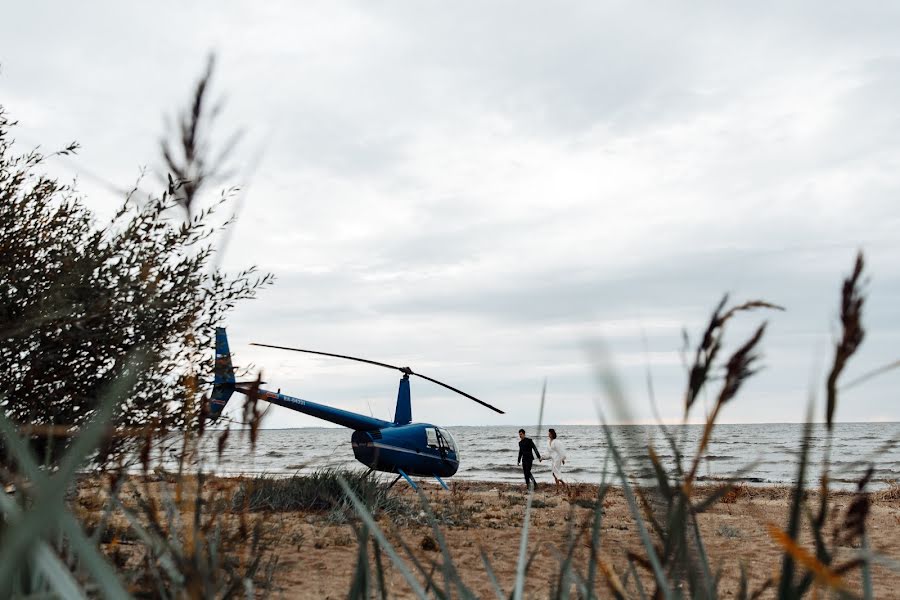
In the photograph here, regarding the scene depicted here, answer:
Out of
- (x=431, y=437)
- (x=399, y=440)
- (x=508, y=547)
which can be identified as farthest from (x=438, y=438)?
(x=508, y=547)

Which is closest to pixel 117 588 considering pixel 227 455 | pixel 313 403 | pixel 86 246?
pixel 227 455

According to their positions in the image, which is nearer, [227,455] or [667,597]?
[667,597]

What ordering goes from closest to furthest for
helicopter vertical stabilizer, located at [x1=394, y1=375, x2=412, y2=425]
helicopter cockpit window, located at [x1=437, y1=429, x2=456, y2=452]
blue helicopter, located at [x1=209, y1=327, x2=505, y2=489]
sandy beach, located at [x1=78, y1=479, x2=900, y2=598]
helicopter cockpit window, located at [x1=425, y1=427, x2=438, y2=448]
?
sandy beach, located at [x1=78, y1=479, x2=900, y2=598], blue helicopter, located at [x1=209, y1=327, x2=505, y2=489], helicopter cockpit window, located at [x1=425, y1=427, x2=438, y2=448], helicopter cockpit window, located at [x1=437, y1=429, x2=456, y2=452], helicopter vertical stabilizer, located at [x1=394, y1=375, x2=412, y2=425]

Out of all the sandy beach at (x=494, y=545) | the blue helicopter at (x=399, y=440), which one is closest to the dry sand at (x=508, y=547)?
the sandy beach at (x=494, y=545)

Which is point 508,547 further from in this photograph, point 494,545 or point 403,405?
point 403,405

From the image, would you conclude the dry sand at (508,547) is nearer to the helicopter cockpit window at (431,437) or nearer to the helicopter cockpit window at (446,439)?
the helicopter cockpit window at (431,437)

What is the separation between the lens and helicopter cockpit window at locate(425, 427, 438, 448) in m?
16.8

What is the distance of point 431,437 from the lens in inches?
667

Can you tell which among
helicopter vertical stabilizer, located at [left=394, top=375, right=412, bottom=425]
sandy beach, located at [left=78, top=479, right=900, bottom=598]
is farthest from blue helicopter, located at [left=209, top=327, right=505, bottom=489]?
sandy beach, located at [left=78, top=479, right=900, bottom=598]

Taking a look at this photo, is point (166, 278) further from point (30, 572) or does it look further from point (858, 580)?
point (858, 580)

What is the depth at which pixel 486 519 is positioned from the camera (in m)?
12.7

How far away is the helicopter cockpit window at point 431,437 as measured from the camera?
55.3 ft

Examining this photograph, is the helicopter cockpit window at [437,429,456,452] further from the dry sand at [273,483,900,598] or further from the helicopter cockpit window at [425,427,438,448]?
the dry sand at [273,483,900,598]

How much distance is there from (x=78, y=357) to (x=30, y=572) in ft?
13.7
